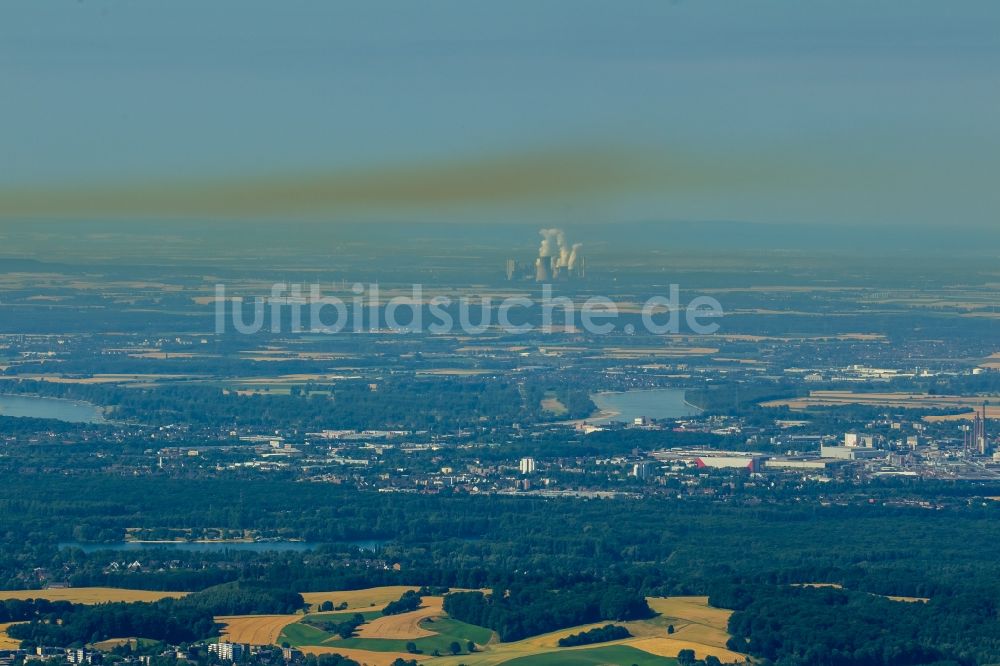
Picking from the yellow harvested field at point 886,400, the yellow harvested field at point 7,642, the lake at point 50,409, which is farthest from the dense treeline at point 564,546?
the yellow harvested field at point 886,400

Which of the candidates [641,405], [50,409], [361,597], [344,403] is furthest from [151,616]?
[641,405]

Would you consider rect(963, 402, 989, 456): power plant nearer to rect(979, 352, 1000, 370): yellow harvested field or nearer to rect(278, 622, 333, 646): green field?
rect(979, 352, 1000, 370): yellow harvested field

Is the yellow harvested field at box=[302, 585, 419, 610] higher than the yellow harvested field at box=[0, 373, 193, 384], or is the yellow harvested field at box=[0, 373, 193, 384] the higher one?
the yellow harvested field at box=[0, 373, 193, 384]

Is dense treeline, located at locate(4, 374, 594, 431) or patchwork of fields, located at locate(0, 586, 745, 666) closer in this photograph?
patchwork of fields, located at locate(0, 586, 745, 666)

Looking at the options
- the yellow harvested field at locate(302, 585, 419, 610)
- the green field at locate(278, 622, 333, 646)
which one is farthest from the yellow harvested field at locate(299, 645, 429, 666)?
the yellow harvested field at locate(302, 585, 419, 610)

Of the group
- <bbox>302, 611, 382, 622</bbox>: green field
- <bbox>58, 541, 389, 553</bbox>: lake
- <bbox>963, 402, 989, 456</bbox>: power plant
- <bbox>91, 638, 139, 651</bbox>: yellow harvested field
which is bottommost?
<bbox>91, 638, 139, 651</bbox>: yellow harvested field

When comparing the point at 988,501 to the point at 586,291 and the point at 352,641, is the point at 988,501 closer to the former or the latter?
the point at 352,641

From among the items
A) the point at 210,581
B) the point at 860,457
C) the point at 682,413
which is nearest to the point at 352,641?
the point at 210,581
